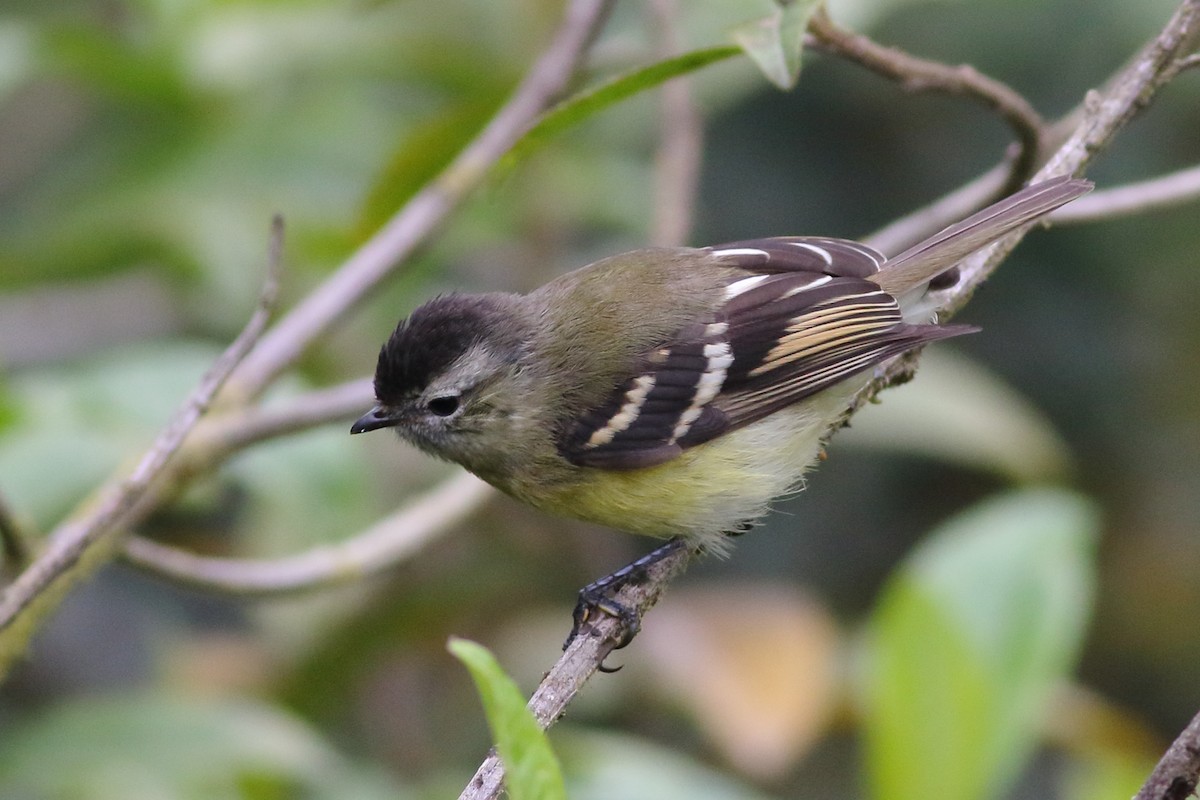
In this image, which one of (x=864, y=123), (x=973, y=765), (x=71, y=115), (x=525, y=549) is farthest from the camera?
(x=71, y=115)

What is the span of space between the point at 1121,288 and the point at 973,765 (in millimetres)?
3396

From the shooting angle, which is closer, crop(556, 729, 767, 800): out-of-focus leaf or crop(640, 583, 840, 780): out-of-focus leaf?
crop(556, 729, 767, 800): out-of-focus leaf

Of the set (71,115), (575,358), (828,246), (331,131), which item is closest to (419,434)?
(575,358)

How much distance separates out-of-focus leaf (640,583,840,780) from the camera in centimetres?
386

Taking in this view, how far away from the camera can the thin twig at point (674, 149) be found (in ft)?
11.8

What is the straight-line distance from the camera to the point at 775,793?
5.00 meters

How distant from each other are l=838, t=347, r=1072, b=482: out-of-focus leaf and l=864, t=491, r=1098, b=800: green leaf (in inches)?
→ 59.1

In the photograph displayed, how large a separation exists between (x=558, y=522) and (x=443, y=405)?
134 cm

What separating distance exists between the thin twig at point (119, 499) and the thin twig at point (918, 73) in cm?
111

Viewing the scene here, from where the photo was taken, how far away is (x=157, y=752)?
3.40 metres

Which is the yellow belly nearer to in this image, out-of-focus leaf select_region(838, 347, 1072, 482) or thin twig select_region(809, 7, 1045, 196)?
thin twig select_region(809, 7, 1045, 196)

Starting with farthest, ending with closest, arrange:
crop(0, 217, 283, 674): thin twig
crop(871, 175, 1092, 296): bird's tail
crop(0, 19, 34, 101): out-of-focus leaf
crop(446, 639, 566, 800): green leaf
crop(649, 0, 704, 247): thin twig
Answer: crop(0, 19, 34, 101): out-of-focus leaf → crop(649, 0, 704, 247): thin twig → crop(871, 175, 1092, 296): bird's tail → crop(0, 217, 283, 674): thin twig → crop(446, 639, 566, 800): green leaf

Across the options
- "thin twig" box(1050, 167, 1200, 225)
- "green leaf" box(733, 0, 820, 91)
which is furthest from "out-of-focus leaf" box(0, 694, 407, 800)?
"thin twig" box(1050, 167, 1200, 225)

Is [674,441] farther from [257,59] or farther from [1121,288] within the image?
[1121,288]
